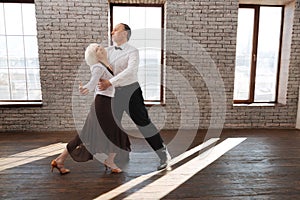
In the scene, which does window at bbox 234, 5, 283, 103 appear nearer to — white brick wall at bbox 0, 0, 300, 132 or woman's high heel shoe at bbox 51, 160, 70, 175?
white brick wall at bbox 0, 0, 300, 132

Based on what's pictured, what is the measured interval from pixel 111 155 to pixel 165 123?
1.83 m

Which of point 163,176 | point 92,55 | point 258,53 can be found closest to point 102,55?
point 92,55

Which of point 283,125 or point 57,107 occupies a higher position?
point 57,107

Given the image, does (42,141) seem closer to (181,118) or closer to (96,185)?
(96,185)

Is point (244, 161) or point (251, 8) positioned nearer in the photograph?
point (244, 161)

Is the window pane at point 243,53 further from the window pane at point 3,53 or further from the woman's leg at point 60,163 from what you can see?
the window pane at point 3,53

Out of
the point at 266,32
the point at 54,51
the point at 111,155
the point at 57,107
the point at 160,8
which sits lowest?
the point at 111,155

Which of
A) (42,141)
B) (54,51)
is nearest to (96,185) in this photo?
(42,141)

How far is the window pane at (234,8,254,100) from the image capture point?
4.66 meters

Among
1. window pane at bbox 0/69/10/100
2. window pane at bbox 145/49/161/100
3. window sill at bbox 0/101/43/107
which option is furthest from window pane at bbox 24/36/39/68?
window pane at bbox 145/49/161/100

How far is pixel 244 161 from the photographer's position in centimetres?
323

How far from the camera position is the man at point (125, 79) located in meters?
2.62

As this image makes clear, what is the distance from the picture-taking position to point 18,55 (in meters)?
4.41

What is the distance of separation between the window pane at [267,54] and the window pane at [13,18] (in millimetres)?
4042
